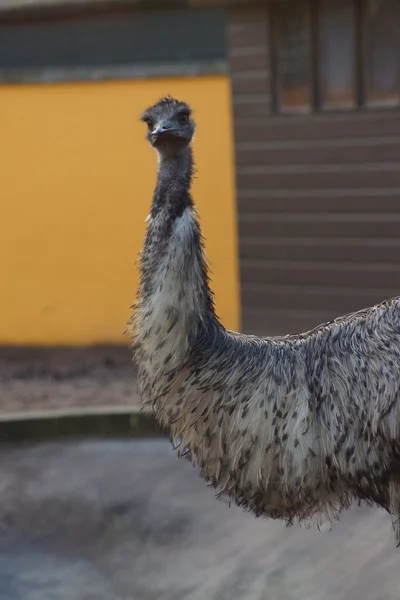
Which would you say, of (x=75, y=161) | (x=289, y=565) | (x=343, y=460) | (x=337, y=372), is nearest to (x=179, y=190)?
(x=337, y=372)

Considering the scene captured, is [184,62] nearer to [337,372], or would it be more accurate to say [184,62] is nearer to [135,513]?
[135,513]

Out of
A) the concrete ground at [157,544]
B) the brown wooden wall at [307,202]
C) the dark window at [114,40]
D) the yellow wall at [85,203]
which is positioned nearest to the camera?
the concrete ground at [157,544]

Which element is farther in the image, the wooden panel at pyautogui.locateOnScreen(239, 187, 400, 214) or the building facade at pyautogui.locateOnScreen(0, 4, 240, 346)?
the building facade at pyautogui.locateOnScreen(0, 4, 240, 346)

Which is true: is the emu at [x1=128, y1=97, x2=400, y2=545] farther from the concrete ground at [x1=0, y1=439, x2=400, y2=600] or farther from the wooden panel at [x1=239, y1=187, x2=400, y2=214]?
the wooden panel at [x1=239, y1=187, x2=400, y2=214]

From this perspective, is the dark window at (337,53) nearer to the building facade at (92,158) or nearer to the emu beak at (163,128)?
the building facade at (92,158)

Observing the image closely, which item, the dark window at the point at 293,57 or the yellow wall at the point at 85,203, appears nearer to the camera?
the dark window at the point at 293,57

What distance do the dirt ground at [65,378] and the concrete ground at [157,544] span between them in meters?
1.11

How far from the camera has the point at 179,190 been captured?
2141mm

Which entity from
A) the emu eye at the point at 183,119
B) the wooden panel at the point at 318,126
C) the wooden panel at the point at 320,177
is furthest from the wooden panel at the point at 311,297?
the emu eye at the point at 183,119

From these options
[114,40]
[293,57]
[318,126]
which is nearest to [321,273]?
[318,126]

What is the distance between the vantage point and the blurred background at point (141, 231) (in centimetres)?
350

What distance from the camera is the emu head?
2.18 m

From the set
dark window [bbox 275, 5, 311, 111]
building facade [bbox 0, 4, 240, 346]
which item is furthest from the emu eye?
building facade [bbox 0, 4, 240, 346]

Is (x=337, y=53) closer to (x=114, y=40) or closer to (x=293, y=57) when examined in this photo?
(x=293, y=57)
